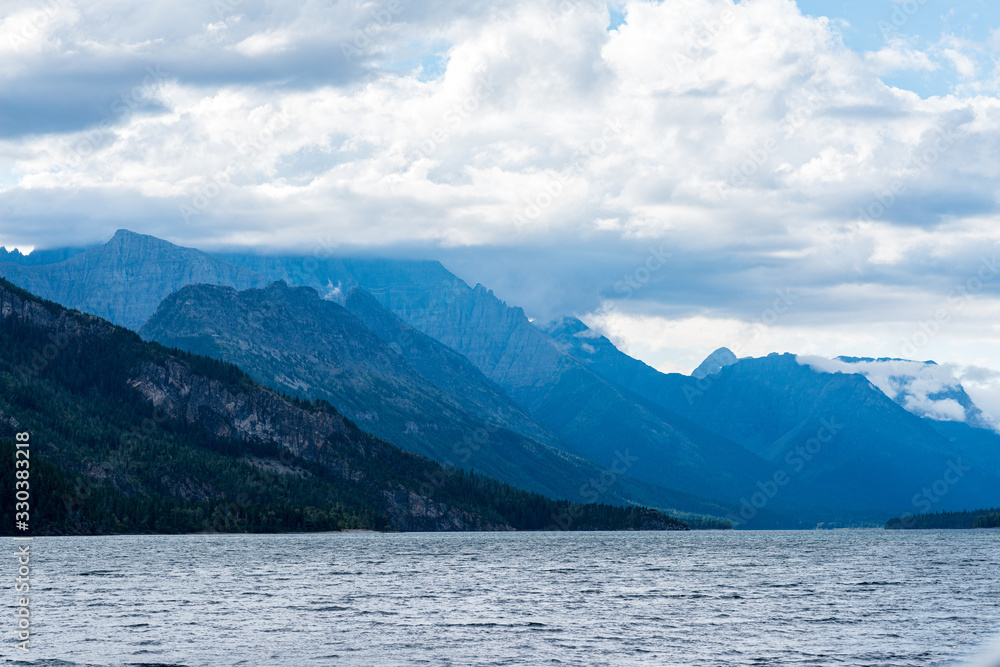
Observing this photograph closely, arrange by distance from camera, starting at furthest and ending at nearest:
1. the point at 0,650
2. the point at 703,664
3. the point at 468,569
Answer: the point at 468,569 → the point at 0,650 → the point at 703,664

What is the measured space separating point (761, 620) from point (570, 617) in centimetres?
1917

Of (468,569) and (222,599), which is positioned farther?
(468,569)

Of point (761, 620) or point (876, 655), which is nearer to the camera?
point (876, 655)

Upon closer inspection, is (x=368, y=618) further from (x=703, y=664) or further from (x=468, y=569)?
(x=468, y=569)

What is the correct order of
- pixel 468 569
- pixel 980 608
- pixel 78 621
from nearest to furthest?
pixel 78 621, pixel 980 608, pixel 468 569

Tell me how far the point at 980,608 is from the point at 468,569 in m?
96.6

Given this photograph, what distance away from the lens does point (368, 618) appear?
345 ft

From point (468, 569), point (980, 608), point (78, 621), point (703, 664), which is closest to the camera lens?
point (703, 664)

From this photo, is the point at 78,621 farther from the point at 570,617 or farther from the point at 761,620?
the point at 761,620

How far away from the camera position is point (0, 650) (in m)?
79.7

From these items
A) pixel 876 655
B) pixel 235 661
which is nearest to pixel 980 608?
pixel 876 655

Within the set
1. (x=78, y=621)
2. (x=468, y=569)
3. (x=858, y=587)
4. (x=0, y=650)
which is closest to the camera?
(x=0, y=650)

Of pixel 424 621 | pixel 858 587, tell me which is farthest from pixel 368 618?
pixel 858 587

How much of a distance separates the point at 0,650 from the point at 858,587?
4453 inches
